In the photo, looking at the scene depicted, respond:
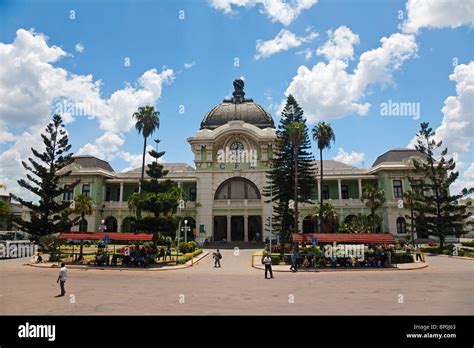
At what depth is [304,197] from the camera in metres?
39.2

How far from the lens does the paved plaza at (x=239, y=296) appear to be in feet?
35.6

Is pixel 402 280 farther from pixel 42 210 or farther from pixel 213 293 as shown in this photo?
pixel 42 210

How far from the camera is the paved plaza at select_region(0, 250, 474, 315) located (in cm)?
1086

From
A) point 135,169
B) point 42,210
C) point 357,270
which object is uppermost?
point 135,169

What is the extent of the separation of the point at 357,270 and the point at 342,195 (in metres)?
28.4

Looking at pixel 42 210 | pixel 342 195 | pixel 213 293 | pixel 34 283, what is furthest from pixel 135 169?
pixel 213 293

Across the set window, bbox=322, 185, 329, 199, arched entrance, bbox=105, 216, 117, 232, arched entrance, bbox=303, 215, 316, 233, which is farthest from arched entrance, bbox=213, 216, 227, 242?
arched entrance, bbox=105, 216, 117, 232

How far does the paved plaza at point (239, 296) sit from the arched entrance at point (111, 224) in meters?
32.6

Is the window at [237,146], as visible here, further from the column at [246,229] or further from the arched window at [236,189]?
the column at [246,229]

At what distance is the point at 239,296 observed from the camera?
1334 centimetres

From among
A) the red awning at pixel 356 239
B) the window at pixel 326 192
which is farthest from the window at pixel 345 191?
the red awning at pixel 356 239

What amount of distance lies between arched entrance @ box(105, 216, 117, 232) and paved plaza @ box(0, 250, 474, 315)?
32604 mm

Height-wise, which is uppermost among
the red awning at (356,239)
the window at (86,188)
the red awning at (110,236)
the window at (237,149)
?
the window at (237,149)

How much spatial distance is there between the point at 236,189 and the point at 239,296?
35.0 m
